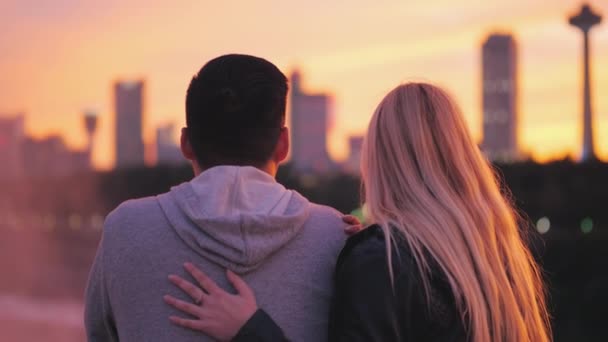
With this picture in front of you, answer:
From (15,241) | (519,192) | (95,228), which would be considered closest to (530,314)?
(519,192)

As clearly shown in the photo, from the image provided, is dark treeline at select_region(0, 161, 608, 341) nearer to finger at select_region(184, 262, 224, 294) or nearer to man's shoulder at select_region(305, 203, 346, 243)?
man's shoulder at select_region(305, 203, 346, 243)

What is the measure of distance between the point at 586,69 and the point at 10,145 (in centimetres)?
12153

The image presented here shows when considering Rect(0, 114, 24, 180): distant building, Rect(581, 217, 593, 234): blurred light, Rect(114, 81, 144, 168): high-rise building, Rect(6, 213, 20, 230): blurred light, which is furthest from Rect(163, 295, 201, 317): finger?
Rect(114, 81, 144, 168): high-rise building

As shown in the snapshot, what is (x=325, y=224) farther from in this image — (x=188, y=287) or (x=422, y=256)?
(x=188, y=287)

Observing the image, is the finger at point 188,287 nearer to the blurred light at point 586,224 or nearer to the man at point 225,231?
the man at point 225,231

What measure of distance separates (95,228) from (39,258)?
9.50 ft

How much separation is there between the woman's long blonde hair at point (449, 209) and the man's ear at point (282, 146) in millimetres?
301

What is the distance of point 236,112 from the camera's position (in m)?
3.22

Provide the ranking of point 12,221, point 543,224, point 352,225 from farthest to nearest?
point 12,221
point 543,224
point 352,225

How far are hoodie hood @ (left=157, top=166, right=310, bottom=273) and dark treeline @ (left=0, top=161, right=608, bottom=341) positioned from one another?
139 centimetres

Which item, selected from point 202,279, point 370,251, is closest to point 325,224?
point 370,251

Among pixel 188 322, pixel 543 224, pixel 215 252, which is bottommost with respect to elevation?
pixel 543 224

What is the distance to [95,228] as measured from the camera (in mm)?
49875

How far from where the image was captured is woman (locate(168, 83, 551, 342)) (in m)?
3.16
